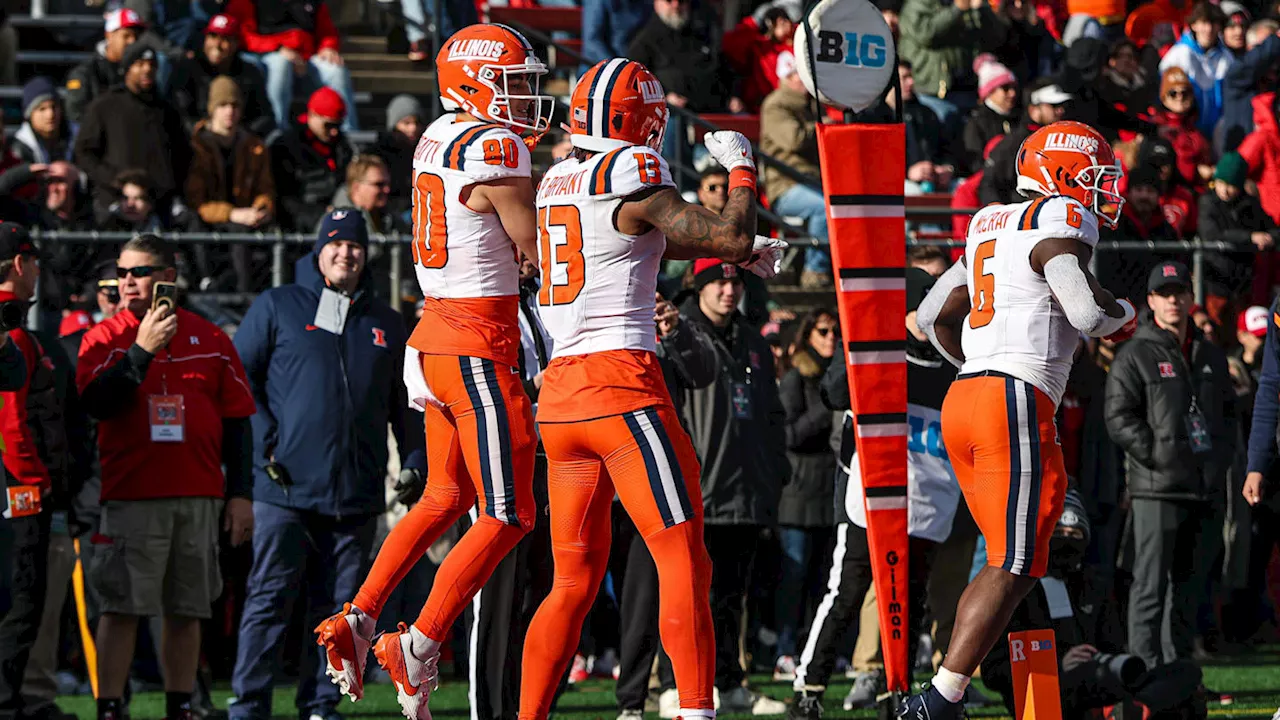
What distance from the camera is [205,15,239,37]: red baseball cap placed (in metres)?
13.7

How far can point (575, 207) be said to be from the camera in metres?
6.48

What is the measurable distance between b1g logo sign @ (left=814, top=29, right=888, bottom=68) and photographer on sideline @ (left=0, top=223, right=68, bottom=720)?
3511 millimetres

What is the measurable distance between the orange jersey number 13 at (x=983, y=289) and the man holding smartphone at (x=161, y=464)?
346 cm

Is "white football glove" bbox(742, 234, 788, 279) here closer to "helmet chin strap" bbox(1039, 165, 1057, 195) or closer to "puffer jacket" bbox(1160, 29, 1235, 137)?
"helmet chin strap" bbox(1039, 165, 1057, 195)

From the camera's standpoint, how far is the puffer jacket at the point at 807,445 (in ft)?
37.6

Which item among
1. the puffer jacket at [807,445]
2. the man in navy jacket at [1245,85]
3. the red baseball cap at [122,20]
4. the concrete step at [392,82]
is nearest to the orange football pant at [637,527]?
the puffer jacket at [807,445]

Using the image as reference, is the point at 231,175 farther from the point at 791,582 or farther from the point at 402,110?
the point at 791,582

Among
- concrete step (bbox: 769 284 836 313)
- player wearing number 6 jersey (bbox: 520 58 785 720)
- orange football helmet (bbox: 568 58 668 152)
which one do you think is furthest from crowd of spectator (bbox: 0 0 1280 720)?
orange football helmet (bbox: 568 58 668 152)

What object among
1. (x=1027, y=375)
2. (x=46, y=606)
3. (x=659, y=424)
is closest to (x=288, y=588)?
(x=46, y=606)

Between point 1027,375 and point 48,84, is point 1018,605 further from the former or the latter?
point 48,84

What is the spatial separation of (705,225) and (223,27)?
8337mm

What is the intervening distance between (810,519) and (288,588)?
4.06m

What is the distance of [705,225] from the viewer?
20.5ft

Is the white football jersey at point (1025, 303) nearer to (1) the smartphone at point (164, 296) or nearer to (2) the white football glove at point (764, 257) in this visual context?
(2) the white football glove at point (764, 257)
